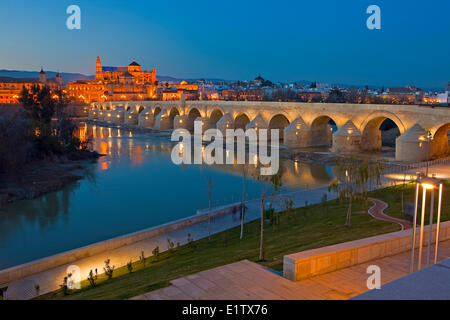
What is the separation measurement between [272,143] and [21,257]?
68.4 feet

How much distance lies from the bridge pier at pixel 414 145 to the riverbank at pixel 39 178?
15.2 meters

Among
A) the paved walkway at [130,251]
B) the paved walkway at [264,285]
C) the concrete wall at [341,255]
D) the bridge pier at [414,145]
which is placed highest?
the bridge pier at [414,145]

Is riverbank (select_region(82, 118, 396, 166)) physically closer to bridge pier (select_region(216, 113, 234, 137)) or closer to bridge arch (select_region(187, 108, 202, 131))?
bridge pier (select_region(216, 113, 234, 137))

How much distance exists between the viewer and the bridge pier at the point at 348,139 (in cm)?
2255

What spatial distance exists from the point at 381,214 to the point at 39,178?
14.2 metres

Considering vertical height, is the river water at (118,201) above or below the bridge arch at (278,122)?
below

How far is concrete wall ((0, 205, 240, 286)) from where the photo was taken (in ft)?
24.9

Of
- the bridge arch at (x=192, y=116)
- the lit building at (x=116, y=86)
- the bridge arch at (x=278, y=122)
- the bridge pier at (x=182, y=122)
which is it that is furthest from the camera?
the lit building at (x=116, y=86)

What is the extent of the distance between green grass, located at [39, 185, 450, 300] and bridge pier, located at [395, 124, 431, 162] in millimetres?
8632

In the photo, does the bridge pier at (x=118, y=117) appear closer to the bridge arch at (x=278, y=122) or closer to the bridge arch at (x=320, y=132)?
the bridge arch at (x=278, y=122)

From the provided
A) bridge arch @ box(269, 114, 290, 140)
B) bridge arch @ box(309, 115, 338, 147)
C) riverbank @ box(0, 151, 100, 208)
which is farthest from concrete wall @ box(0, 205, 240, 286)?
bridge arch @ box(269, 114, 290, 140)

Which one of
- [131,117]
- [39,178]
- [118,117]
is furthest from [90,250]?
[118,117]

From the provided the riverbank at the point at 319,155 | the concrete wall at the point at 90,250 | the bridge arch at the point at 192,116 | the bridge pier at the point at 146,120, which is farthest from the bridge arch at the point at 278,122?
the concrete wall at the point at 90,250
